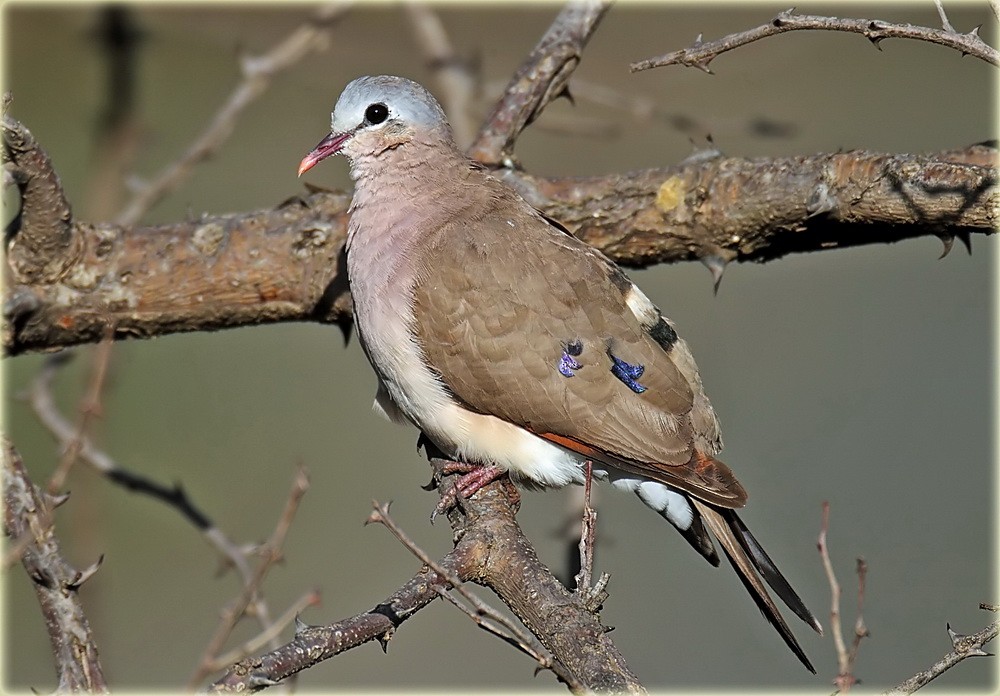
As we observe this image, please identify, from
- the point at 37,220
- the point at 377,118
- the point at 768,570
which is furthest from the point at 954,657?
the point at 37,220

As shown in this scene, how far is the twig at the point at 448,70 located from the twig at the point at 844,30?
2.17 meters

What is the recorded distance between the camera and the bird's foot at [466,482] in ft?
10.6

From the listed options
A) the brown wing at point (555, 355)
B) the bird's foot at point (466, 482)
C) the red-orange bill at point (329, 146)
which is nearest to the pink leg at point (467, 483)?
the bird's foot at point (466, 482)

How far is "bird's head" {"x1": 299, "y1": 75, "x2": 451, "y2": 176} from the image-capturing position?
11.6ft

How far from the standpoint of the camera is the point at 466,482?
3.27m

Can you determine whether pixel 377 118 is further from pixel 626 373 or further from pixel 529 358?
pixel 626 373

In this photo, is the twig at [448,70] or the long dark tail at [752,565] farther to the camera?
the twig at [448,70]

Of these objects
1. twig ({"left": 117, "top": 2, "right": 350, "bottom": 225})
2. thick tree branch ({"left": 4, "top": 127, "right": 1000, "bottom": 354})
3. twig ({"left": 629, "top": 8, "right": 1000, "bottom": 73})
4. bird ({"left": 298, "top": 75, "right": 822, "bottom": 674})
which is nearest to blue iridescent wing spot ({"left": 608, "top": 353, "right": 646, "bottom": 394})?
bird ({"left": 298, "top": 75, "right": 822, "bottom": 674})

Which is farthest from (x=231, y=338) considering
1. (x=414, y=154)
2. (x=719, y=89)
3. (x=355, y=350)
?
(x=414, y=154)

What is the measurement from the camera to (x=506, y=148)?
408 centimetres

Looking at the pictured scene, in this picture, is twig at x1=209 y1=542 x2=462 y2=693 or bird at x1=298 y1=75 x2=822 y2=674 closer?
twig at x1=209 y1=542 x2=462 y2=693

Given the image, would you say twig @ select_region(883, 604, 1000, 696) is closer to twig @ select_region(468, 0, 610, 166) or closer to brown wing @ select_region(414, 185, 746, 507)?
brown wing @ select_region(414, 185, 746, 507)

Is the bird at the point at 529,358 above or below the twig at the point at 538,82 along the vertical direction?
below

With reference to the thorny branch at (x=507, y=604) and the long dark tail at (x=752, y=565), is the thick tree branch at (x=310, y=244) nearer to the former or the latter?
the long dark tail at (x=752, y=565)
